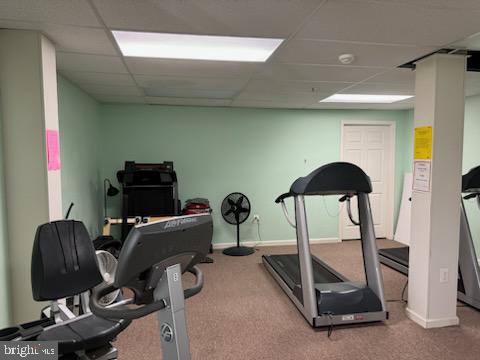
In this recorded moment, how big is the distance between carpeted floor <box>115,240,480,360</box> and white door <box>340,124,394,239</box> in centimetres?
216

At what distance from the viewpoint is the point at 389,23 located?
1.90 metres

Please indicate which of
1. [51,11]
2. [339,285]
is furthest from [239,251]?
[51,11]

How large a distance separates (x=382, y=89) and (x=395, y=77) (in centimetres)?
56

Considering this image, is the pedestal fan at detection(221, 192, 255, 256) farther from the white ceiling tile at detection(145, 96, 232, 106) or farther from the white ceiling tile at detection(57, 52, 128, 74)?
the white ceiling tile at detection(57, 52, 128, 74)

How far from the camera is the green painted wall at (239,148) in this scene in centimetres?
Answer: 475

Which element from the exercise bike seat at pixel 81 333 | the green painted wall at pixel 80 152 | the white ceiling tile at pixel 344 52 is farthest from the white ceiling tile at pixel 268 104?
the exercise bike seat at pixel 81 333

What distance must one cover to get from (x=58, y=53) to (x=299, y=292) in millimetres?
2829

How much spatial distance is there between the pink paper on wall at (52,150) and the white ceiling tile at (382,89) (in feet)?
9.82

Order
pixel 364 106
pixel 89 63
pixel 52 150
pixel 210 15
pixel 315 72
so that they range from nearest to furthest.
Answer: pixel 210 15 < pixel 52 150 < pixel 89 63 < pixel 315 72 < pixel 364 106

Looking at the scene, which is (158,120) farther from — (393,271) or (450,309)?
(450,309)

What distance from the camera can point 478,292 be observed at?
2.94 meters

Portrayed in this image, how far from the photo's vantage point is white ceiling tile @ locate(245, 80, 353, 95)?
3.37m

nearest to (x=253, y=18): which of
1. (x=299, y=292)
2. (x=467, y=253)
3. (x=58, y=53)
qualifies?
(x=58, y=53)

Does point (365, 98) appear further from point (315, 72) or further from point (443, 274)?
point (443, 274)
